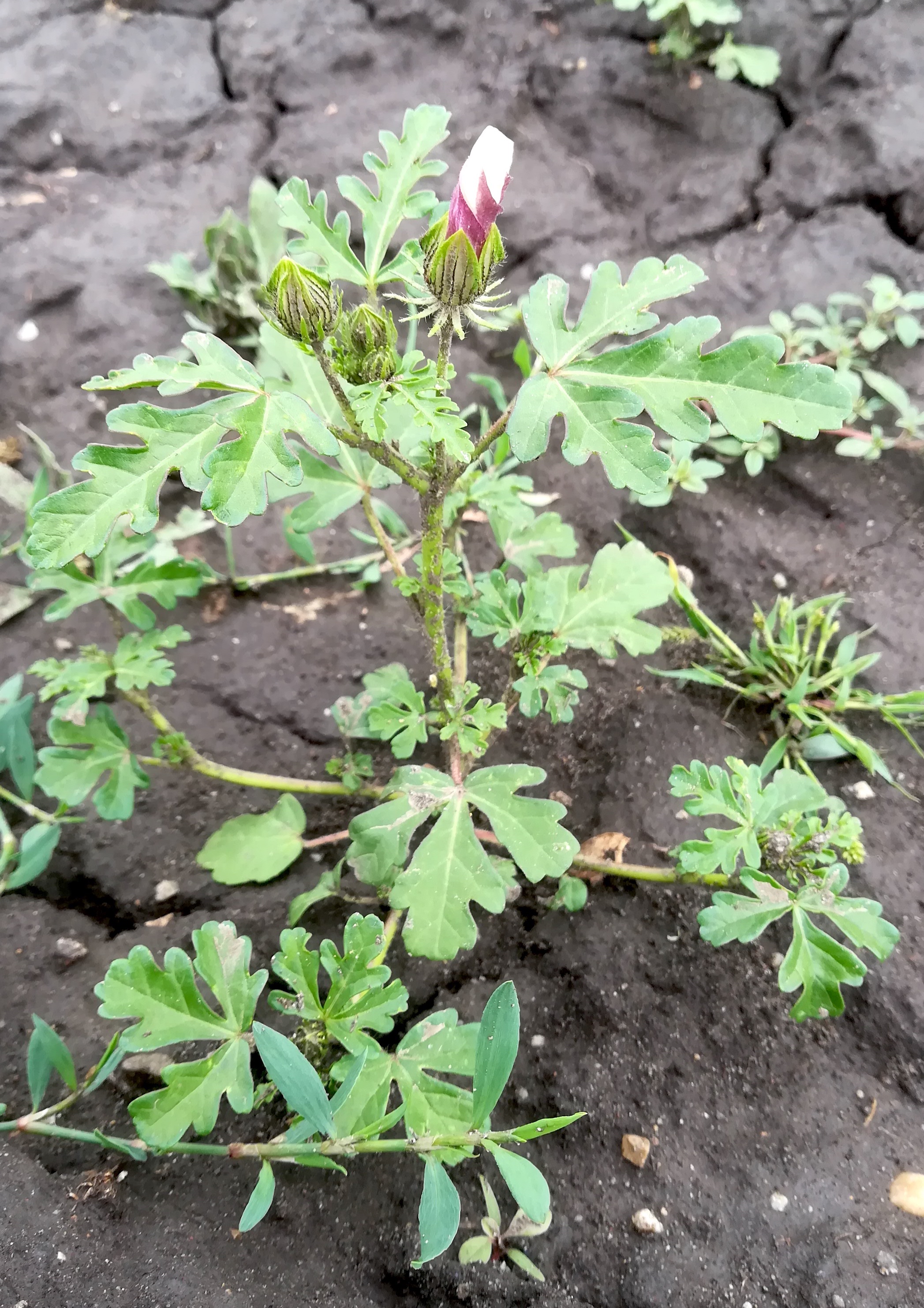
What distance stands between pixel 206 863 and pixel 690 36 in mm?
3041

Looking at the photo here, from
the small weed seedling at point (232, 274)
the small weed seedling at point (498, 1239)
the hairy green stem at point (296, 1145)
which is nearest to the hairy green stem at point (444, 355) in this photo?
the hairy green stem at point (296, 1145)

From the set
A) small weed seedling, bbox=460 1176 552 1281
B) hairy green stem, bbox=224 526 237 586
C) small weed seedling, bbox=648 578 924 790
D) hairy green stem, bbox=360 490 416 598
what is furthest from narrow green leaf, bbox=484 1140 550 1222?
hairy green stem, bbox=224 526 237 586

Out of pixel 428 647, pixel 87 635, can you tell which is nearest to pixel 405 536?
pixel 428 647

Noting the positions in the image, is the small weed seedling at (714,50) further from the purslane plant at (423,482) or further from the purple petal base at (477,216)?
the purple petal base at (477,216)

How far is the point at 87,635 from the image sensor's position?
7.37 feet

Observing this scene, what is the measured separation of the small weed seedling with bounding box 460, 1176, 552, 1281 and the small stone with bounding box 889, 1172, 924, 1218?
0.66 metres

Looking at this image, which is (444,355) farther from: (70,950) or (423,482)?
(70,950)

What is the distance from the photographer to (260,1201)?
1199 mm

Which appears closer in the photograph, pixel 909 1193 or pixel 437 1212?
pixel 437 1212

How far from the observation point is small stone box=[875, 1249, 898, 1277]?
143 cm

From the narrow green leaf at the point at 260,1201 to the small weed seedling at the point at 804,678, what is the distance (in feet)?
4.48

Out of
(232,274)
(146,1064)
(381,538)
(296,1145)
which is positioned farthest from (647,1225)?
(232,274)

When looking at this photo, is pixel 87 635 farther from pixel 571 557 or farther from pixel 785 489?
pixel 785 489

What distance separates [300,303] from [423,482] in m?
0.37
